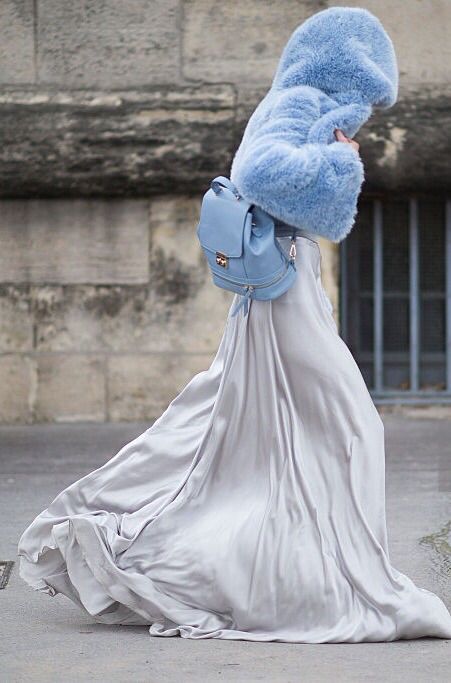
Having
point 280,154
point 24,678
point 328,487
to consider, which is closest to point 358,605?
point 328,487

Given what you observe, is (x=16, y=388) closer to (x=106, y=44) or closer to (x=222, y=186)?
(x=106, y=44)

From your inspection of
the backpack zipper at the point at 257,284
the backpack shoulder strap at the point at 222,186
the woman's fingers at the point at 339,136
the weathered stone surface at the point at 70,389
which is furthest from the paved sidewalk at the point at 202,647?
the weathered stone surface at the point at 70,389

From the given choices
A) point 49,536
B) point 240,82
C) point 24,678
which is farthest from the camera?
point 240,82

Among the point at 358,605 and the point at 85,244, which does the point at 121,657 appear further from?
the point at 85,244

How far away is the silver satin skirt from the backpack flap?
24cm

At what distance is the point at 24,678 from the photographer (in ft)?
13.4

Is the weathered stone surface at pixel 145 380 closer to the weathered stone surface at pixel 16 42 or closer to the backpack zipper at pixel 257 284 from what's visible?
the weathered stone surface at pixel 16 42

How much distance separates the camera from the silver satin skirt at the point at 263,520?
174 inches

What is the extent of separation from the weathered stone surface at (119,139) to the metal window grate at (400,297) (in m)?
1.14

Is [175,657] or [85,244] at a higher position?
[85,244]

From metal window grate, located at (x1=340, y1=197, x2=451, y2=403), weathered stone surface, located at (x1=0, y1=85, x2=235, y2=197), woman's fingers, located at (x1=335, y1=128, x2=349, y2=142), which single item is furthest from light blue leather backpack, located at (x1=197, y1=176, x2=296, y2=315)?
metal window grate, located at (x1=340, y1=197, x2=451, y2=403)

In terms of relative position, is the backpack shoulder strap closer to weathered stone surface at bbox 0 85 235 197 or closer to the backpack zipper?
the backpack zipper

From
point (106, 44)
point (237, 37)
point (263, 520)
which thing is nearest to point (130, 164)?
point (106, 44)

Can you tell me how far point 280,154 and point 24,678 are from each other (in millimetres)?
1661
